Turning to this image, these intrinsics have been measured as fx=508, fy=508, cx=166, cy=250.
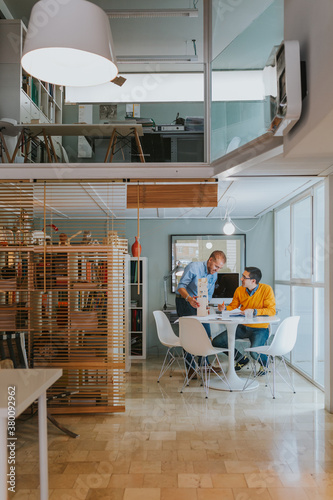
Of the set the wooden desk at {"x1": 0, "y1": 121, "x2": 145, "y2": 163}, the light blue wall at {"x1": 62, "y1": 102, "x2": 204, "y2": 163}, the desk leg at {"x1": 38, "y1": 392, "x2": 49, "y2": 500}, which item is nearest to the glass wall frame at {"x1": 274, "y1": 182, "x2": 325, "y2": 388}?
the light blue wall at {"x1": 62, "y1": 102, "x2": 204, "y2": 163}

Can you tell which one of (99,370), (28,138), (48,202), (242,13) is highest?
(242,13)

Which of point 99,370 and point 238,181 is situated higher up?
point 238,181

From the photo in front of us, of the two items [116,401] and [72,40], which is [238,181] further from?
[72,40]

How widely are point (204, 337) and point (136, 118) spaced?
265 centimetres

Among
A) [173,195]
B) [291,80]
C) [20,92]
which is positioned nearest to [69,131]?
[20,92]

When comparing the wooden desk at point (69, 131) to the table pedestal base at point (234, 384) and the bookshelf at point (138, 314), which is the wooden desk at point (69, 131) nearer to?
the table pedestal base at point (234, 384)

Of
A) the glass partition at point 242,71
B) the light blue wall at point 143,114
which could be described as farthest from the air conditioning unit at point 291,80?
the light blue wall at point 143,114

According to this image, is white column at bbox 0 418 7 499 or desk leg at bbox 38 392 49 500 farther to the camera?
desk leg at bbox 38 392 49 500

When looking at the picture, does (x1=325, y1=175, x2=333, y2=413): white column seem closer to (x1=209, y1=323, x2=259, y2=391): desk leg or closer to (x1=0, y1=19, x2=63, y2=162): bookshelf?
(x1=209, y1=323, x2=259, y2=391): desk leg

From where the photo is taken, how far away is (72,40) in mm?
2268

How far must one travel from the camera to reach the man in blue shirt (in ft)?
22.5

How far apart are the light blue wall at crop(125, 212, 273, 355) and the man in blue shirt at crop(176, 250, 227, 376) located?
6.68ft

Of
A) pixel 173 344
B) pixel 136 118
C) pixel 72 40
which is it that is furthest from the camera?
pixel 173 344

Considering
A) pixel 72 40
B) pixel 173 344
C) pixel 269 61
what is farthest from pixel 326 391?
pixel 72 40
